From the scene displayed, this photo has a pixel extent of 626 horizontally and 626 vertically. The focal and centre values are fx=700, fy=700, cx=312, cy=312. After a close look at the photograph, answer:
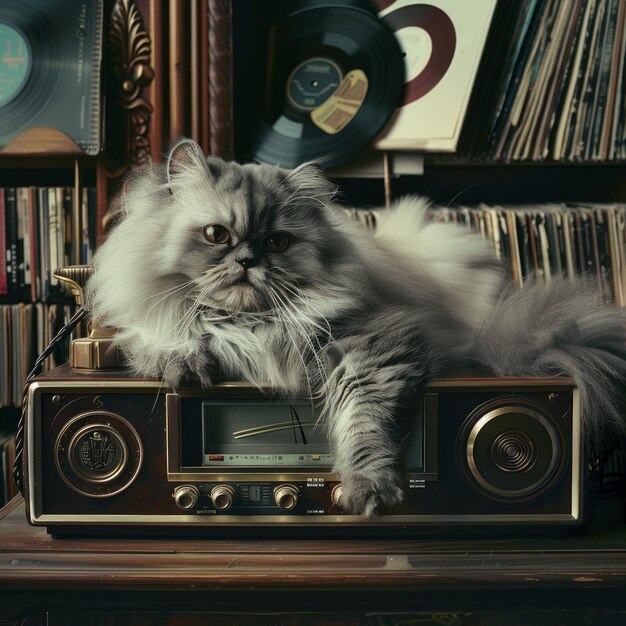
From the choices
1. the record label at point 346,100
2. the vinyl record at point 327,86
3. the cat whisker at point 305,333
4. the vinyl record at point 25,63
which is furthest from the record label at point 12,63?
the cat whisker at point 305,333

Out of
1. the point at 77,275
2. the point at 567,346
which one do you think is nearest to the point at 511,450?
the point at 567,346

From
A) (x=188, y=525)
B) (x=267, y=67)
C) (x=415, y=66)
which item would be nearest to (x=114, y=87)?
(x=267, y=67)

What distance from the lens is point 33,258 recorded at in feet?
4.44

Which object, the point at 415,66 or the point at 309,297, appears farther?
the point at 415,66

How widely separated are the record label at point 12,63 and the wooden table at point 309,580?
0.82 metres

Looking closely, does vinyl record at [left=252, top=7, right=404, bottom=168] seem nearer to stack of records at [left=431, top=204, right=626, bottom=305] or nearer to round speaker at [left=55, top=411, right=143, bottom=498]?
stack of records at [left=431, top=204, right=626, bottom=305]

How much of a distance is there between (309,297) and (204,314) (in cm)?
13

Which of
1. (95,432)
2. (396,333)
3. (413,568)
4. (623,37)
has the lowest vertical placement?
(413,568)

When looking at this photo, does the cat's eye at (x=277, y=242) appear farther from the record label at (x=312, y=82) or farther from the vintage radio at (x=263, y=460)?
the record label at (x=312, y=82)

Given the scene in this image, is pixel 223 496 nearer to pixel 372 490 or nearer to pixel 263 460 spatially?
pixel 263 460

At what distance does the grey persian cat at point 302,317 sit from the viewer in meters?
0.82

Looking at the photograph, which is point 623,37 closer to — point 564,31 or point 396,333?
point 564,31

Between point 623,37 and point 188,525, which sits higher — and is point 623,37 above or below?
above

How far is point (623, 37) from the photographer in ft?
4.40
